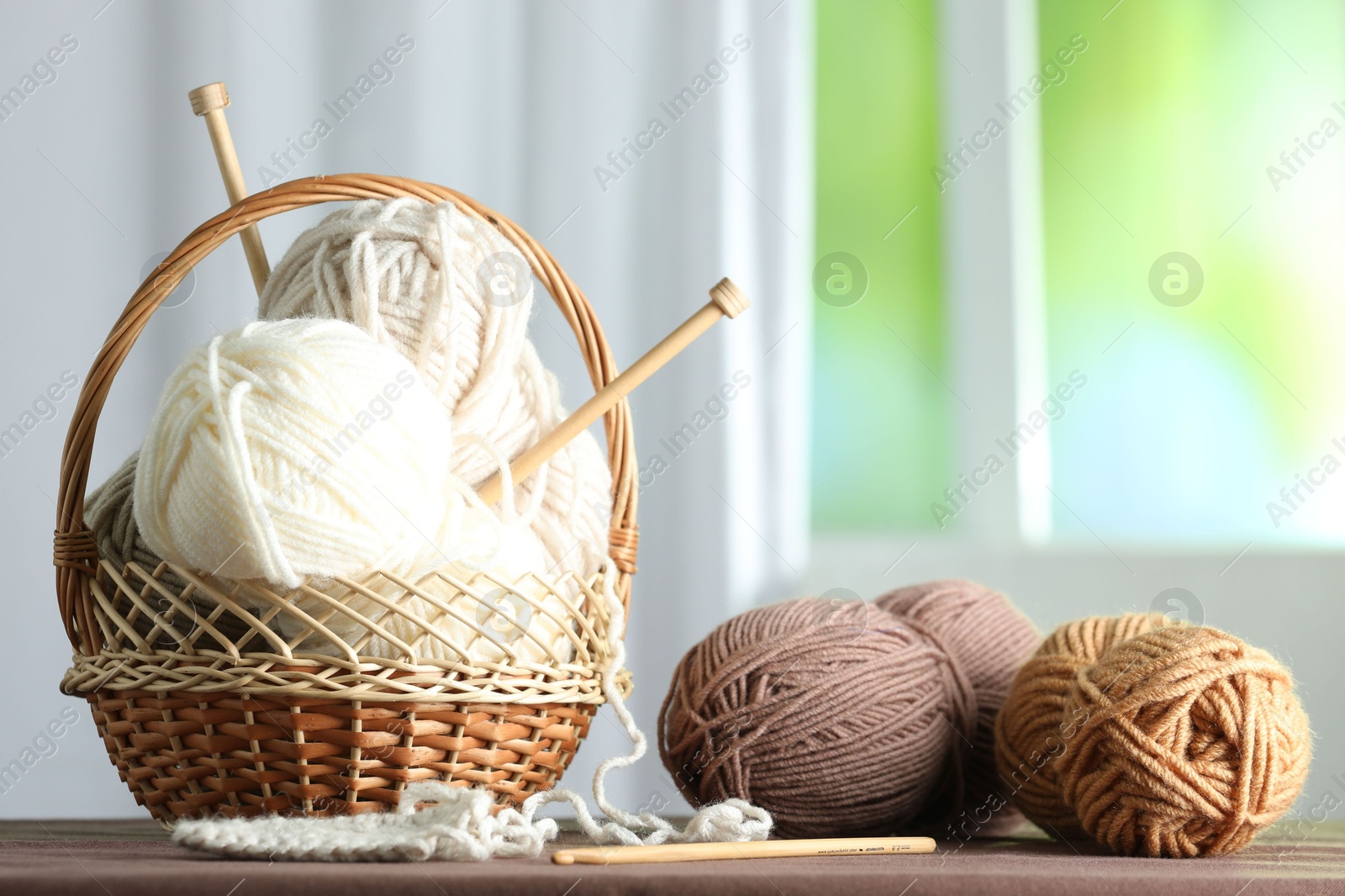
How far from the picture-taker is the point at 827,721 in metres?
0.71

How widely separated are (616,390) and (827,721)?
259mm

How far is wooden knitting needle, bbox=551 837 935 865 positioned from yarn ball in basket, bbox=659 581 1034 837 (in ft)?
0.30

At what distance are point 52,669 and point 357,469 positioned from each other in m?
0.95

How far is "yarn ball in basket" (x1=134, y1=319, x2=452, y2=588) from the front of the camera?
55 centimetres

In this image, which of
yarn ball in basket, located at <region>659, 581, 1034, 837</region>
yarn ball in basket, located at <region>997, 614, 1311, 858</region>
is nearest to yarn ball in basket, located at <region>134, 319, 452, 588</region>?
yarn ball in basket, located at <region>659, 581, 1034, 837</region>

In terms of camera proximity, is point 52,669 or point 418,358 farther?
point 52,669

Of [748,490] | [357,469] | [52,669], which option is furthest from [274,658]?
[52,669]

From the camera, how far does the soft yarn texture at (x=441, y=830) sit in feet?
1.67

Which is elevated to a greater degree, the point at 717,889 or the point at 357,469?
the point at 357,469

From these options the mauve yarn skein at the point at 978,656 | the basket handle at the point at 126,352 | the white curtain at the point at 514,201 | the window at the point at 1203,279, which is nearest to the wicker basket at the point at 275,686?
the basket handle at the point at 126,352

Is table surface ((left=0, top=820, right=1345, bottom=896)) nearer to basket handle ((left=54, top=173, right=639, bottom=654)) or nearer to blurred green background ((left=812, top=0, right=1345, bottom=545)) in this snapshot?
basket handle ((left=54, top=173, right=639, bottom=654))

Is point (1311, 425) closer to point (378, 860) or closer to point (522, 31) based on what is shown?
point (522, 31)

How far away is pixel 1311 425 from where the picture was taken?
131cm

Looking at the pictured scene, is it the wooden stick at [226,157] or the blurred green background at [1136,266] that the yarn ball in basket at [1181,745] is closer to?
the wooden stick at [226,157]
